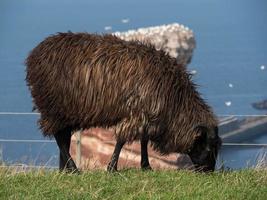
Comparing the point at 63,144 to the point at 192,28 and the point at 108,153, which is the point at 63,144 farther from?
the point at 192,28

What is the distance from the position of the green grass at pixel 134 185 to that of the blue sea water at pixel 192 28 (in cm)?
2053

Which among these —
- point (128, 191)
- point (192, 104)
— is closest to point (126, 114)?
point (192, 104)

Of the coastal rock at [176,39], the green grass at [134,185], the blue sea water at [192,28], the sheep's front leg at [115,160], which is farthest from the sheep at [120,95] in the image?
the coastal rock at [176,39]

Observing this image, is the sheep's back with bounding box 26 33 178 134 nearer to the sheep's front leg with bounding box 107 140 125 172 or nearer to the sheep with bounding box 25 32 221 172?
the sheep with bounding box 25 32 221 172

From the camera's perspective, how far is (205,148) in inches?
365

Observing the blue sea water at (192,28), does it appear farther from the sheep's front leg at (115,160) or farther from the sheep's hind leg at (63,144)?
the sheep's front leg at (115,160)

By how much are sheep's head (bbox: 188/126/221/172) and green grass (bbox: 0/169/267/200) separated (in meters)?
0.81

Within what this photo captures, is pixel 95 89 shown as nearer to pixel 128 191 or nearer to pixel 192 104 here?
pixel 192 104

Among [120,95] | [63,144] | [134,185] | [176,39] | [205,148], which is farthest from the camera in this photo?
[176,39]

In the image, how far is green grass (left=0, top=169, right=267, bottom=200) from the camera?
281 inches

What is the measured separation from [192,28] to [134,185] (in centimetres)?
7220

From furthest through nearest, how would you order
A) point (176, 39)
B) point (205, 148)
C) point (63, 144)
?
1. point (176, 39)
2. point (63, 144)
3. point (205, 148)

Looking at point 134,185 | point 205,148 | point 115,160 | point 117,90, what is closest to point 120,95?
point 117,90

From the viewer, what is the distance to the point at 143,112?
8.94 metres
